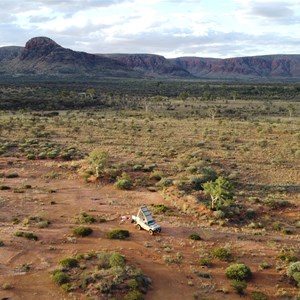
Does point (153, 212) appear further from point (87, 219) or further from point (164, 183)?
point (164, 183)

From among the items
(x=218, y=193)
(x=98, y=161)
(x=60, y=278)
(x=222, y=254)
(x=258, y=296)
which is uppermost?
(x=98, y=161)

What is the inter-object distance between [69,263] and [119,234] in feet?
14.0

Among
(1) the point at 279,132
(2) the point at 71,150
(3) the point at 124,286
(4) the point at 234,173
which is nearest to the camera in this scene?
(3) the point at 124,286

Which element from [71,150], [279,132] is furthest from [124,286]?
[279,132]

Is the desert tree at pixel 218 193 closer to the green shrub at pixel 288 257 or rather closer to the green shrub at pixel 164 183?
the green shrub at pixel 164 183

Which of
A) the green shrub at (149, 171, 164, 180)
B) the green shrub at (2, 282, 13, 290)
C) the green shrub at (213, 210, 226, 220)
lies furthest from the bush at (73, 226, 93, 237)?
the green shrub at (149, 171, 164, 180)

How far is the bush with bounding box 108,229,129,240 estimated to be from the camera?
23297 millimetres

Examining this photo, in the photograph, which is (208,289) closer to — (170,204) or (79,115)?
(170,204)

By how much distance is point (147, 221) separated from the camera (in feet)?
79.2

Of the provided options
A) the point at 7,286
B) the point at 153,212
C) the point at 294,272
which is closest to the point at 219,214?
the point at 153,212

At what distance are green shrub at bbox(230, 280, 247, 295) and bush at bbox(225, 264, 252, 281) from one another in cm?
35

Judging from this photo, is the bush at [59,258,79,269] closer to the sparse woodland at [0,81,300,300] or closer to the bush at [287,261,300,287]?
the sparse woodland at [0,81,300,300]

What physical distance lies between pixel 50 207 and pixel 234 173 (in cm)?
1590

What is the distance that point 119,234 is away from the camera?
2342cm
